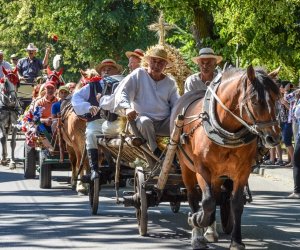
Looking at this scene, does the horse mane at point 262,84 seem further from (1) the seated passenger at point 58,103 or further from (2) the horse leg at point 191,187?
(1) the seated passenger at point 58,103

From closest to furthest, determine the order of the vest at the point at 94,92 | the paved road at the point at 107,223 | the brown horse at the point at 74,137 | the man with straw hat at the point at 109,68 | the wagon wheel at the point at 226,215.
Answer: the paved road at the point at 107,223, the wagon wheel at the point at 226,215, the vest at the point at 94,92, the man with straw hat at the point at 109,68, the brown horse at the point at 74,137

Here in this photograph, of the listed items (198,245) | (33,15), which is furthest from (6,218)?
(33,15)

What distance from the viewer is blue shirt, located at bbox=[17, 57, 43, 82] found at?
25.4m

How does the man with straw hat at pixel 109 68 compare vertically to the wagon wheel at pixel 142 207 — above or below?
above

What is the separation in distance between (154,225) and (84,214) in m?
1.42

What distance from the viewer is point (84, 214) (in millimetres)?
13625

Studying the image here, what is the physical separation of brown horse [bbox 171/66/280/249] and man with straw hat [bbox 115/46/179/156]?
1.12 meters

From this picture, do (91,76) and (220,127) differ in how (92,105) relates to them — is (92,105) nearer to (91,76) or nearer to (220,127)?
(91,76)

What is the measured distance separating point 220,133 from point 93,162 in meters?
4.22

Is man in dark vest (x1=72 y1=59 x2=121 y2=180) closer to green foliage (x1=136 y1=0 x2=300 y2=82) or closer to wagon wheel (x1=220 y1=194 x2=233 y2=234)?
wagon wheel (x1=220 y1=194 x2=233 y2=234)

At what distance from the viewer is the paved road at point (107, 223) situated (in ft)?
35.9

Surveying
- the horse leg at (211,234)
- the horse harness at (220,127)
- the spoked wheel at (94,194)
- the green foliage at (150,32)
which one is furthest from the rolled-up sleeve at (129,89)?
the green foliage at (150,32)

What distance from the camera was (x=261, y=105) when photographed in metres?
9.61

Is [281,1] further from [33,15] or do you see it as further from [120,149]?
[33,15]
